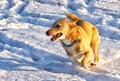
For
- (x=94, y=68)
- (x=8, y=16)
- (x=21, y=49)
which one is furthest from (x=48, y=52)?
(x=8, y=16)

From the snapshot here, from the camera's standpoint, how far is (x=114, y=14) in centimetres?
942

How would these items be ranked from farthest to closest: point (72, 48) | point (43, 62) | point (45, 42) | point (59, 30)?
point (45, 42) → point (43, 62) → point (72, 48) → point (59, 30)

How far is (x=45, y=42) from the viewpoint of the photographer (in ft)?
25.1

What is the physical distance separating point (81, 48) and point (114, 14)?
11.7 ft

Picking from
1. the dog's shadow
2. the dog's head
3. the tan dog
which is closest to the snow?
the dog's shadow

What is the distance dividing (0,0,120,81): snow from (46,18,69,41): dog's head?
55 centimetres

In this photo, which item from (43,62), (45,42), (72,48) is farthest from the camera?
(45,42)

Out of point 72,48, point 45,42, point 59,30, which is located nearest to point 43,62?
point 72,48

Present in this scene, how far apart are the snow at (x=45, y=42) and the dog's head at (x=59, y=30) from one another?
0.55m

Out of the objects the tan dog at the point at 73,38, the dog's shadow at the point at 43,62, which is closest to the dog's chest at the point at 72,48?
the tan dog at the point at 73,38

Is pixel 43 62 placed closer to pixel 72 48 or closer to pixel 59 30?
pixel 72 48

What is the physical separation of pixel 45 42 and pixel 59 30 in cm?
175

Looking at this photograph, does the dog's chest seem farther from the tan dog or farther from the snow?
the snow

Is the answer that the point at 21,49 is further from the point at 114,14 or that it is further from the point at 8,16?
the point at 114,14
